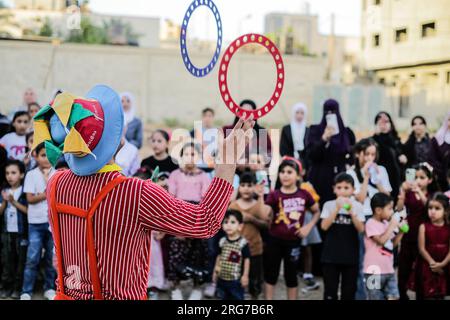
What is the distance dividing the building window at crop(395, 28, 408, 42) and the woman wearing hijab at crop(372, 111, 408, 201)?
149 centimetres

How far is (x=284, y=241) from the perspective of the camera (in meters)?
5.90

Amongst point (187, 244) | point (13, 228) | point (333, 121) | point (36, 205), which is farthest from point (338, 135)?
point (13, 228)

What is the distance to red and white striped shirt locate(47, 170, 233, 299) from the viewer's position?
2.41 metres

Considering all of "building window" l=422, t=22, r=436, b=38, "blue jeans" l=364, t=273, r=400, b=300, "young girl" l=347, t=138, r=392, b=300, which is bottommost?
"blue jeans" l=364, t=273, r=400, b=300

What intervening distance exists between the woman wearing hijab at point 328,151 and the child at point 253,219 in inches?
33.5

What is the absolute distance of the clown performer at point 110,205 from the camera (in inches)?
94.7

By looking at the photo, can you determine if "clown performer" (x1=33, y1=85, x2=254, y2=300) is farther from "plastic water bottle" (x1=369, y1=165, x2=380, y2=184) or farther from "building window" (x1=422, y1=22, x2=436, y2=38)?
"plastic water bottle" (x1=369, y1=165, x2=380, y2=184)

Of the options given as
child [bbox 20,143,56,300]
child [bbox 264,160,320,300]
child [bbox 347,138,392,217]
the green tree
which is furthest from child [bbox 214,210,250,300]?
the green tree

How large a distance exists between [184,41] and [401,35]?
3427 millimetres

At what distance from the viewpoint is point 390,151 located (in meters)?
6.99

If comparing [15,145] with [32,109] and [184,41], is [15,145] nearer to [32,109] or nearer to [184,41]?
[32,109]

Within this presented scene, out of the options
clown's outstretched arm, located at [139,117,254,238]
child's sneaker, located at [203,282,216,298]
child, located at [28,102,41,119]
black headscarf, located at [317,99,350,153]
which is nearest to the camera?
clown's outstretched arm, located at [139,117,254,238]
